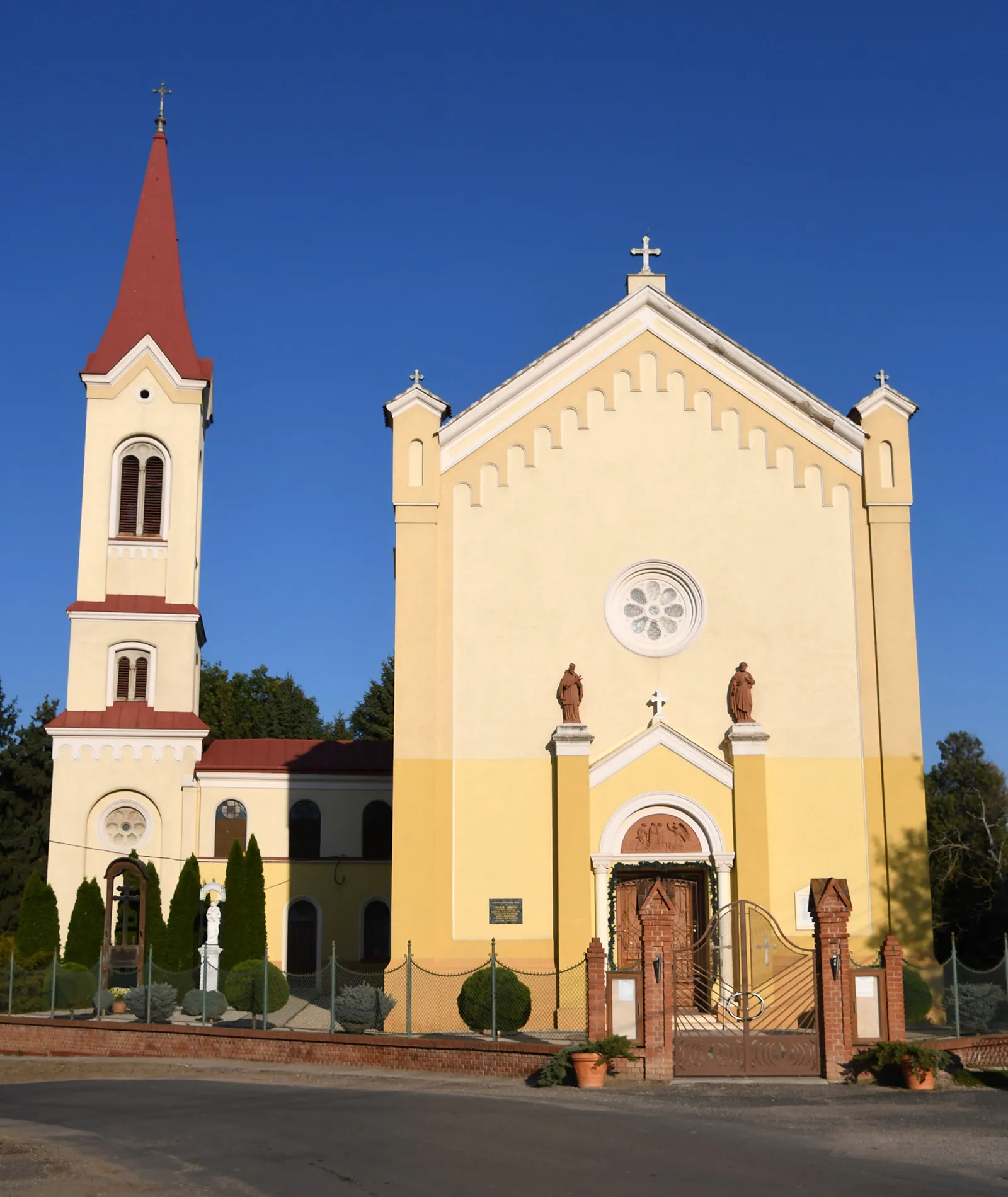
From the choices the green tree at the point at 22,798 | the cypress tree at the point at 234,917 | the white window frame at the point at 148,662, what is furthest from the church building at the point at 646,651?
the green tree at the point at 22,798

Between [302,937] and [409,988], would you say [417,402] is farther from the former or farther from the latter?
[302,937]

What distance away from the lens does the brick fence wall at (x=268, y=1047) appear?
2012cm

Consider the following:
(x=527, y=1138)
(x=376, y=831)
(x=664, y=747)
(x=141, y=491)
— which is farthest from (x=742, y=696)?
(x=141, y=491)

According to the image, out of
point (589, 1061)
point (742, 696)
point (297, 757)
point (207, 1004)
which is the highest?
point (297, 757)

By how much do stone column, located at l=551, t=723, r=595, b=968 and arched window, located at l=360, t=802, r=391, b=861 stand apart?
16.0 m

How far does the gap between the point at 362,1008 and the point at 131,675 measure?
17.6 m

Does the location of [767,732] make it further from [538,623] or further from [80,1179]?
[80,1179]

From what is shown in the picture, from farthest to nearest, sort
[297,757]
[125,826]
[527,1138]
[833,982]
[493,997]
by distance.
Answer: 1. [297,757]
2. [125,826]
3. [493,997]
4. [833,982]
5. [527,1138]

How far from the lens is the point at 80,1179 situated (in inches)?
497

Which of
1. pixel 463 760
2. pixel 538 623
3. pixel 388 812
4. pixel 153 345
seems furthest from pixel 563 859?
pixel 153 345

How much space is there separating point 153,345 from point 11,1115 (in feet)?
87.5

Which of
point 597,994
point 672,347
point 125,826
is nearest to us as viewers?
point 597,994

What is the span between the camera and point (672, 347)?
27.1 meters

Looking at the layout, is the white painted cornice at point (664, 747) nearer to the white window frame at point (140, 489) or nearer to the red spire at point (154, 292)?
the white window frame at point (140, 489)
